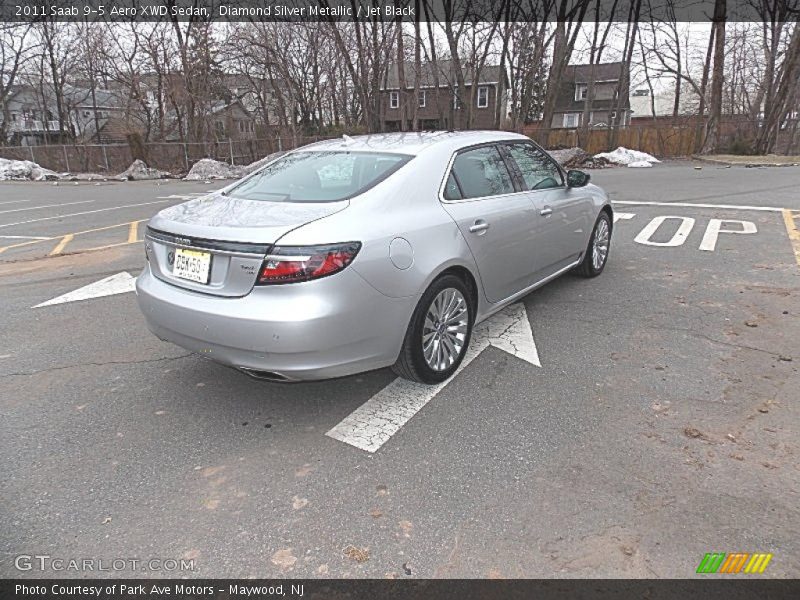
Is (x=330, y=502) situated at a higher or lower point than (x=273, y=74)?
lower

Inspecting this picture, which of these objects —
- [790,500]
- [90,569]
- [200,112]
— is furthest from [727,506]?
Answer: [200,112]

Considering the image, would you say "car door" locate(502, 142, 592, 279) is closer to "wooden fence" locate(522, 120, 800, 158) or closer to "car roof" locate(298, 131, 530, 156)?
"car roof" locate(298, 131, 530, 156)

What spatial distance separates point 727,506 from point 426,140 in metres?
2.89

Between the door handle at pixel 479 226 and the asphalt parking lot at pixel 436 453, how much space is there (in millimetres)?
944

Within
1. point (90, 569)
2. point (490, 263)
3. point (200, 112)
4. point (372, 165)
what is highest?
point (200, 112)

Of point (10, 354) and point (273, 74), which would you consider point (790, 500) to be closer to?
point (10, 354)

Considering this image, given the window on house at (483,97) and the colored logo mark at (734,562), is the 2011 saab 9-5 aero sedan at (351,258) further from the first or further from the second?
the window on house at (483,97)

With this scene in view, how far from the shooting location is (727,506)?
242cm

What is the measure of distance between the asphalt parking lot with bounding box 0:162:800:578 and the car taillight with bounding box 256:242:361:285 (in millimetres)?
928

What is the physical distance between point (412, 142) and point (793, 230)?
7251 millimetres

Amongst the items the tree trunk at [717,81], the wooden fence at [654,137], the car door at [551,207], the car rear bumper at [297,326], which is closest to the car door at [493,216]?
the car door at [551,207]

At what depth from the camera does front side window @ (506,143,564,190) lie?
14.7 feet

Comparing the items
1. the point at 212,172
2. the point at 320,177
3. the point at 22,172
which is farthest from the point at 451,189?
the point at 22,172

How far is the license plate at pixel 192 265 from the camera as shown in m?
2.93
